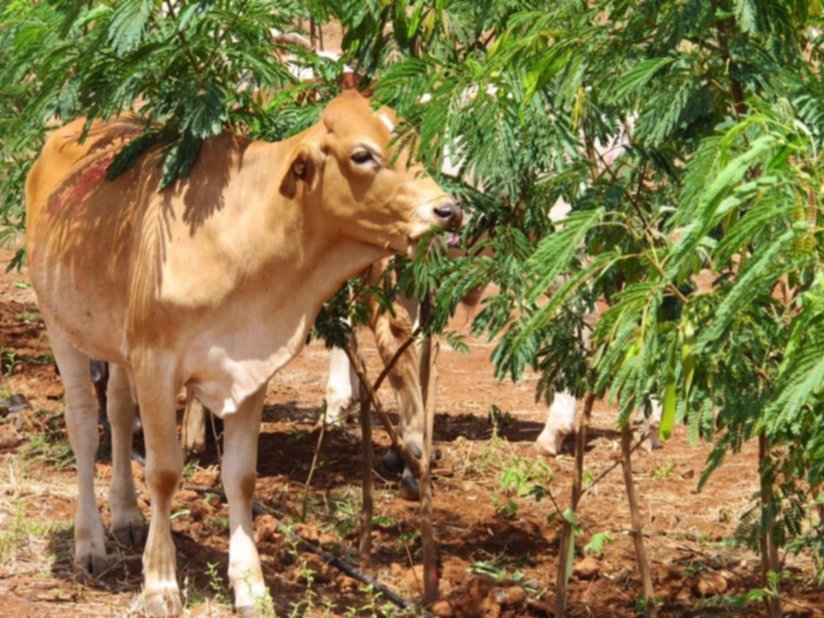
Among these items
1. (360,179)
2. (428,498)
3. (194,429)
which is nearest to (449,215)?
(360,179)

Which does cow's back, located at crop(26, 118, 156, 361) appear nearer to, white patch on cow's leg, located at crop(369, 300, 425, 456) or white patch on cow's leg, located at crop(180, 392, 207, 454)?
white patch on cow's leg, located at crop(180, 392, 207, 454)

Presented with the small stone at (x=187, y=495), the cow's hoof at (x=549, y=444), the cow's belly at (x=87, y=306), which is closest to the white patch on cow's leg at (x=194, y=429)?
the small stone at (x=187, y=495)

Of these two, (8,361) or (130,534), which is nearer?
(130,534)

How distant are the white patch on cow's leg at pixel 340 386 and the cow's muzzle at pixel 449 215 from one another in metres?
4.01

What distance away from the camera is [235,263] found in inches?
228

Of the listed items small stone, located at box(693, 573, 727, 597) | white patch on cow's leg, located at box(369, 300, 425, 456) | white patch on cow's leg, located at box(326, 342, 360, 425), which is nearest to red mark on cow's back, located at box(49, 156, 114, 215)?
white patch on cow's leg, located at box(369, 300, 425, 456)

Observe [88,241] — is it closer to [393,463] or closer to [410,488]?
[410,488]

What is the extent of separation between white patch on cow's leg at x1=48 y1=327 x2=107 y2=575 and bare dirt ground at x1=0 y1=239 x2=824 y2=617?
97 mm

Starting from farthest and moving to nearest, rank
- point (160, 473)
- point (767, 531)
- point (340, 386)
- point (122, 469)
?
point (340, 386) < point (122, 469) < point (160, 473) < point (767, 531)

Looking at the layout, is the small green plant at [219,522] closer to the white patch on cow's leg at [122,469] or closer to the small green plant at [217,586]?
the white patch on cow's leg at [122,469]

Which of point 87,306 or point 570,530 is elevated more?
point 87,306

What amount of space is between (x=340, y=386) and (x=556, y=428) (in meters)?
1.40

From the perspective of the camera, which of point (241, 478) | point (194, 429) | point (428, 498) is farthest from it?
point (194, 429)

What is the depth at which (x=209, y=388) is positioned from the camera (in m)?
5.88
